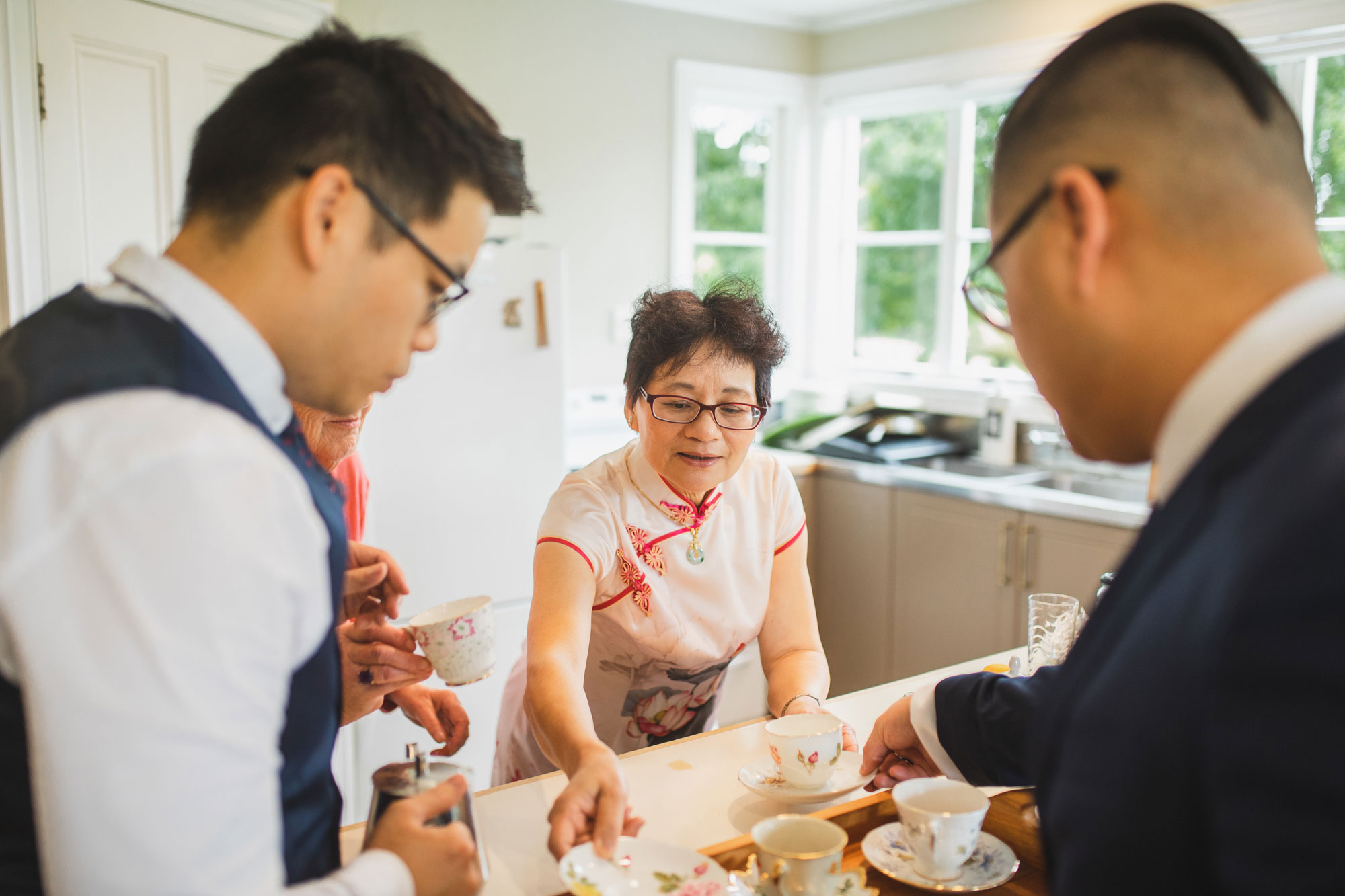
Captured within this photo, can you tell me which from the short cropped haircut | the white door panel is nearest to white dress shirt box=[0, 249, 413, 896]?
the short cropped haircut

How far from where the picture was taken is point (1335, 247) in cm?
323

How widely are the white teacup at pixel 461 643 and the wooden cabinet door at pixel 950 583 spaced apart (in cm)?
233

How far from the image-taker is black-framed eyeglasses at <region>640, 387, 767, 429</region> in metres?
1.61

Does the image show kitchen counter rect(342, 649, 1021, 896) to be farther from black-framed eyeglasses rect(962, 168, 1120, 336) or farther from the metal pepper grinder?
black-framed eyeglasses rect(962, 168, 1120, 336)

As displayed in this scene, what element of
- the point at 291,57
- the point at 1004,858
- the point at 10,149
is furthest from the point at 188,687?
the point at 10,149

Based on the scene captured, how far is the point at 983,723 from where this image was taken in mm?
1151

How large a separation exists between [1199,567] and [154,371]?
2.22 ft

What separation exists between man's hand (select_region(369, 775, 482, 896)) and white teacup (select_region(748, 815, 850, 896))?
0.94ft

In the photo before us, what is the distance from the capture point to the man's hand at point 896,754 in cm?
123

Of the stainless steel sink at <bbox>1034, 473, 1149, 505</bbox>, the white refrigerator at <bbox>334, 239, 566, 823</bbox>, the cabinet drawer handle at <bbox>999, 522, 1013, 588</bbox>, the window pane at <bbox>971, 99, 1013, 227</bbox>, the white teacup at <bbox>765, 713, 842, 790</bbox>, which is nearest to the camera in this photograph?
the white teacup at <bbox>765, 713, 842, 790</bbox>

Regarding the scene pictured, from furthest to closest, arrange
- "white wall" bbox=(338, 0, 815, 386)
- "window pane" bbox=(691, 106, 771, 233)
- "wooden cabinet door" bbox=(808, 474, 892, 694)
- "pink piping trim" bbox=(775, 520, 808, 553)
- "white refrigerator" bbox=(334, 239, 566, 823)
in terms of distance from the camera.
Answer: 1. "window pane" bbox=(691, 106, 771, 233)
2. "white wall" bbox=(338, 0, 815, 386)
3. "wooden cabinet door" bbox=(808, 474, 892, 694)
4. "white refrigerator" bbox=(334, 239, 566, 823)
5. "pink piping trim" bbox=(775, 520, 808, 553)

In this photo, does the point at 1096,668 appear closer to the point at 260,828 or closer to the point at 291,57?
the point at 260,828

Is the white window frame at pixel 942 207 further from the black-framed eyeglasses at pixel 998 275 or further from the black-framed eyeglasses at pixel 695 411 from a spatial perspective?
the black-framed eyeglasses at pixel 998 275

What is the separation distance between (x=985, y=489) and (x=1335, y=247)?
1.43 metres
